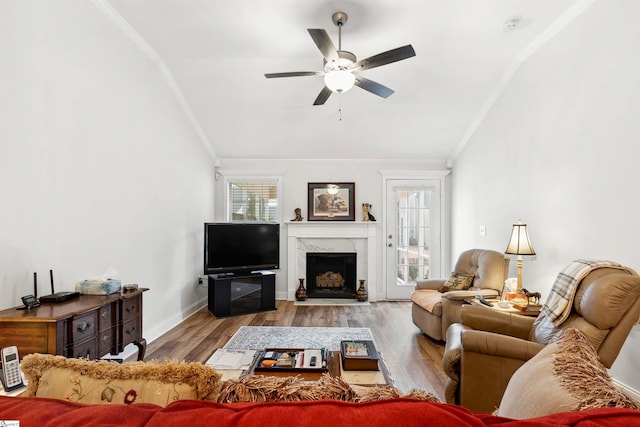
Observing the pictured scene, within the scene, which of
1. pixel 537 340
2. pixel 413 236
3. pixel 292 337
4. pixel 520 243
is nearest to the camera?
pixel 537 340

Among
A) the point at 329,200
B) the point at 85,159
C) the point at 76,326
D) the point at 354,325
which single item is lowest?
the point at 354,325

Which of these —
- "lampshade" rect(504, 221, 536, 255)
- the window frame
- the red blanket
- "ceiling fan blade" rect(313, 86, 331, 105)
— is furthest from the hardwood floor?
"ceiling fan blade" rect(313, 86, 331, 105)

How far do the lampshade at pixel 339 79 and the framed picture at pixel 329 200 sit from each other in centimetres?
273

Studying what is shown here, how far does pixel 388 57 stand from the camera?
2.51 meters

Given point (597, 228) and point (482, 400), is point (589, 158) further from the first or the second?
point (482, 400)

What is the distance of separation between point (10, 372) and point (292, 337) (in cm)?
267

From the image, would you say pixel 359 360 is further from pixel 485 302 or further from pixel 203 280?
pixel 203 280

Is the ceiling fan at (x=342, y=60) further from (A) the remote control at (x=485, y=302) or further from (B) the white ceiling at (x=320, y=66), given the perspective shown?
(A) the remote control at (x=485, y=302)

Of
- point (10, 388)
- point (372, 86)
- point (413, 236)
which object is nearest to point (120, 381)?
point (10, 388)

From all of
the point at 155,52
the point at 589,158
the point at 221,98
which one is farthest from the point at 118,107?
the point at 589,158

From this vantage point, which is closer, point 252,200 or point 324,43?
point 324,43

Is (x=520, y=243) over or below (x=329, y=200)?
below

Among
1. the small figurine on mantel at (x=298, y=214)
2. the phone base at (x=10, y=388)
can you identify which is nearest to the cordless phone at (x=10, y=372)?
the phone base at (x=10, y=388)

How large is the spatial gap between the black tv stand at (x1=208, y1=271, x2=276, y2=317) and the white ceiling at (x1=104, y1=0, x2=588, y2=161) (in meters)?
2.01
